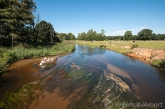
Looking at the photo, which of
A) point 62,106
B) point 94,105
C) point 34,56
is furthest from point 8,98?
point 34,56

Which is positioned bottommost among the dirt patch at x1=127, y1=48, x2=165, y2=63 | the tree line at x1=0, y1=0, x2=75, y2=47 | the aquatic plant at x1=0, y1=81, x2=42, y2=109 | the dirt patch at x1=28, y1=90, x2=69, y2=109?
the dirt patch at x1=28, y1=90, x2=69, y2=109

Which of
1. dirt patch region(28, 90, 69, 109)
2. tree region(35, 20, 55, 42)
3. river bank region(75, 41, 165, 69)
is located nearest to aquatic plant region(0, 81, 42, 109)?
dirt patch region(28, 90, 69, 109)

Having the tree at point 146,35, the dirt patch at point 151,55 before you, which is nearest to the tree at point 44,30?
the dirt patch at point 151,55

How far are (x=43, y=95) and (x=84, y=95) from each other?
2472mm

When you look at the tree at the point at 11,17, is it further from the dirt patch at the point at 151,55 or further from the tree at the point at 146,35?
the tree at the point at 146,35

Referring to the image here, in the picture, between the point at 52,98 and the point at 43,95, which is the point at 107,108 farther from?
the point at 43,95

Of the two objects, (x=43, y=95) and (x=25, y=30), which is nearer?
(x=43, y=95)

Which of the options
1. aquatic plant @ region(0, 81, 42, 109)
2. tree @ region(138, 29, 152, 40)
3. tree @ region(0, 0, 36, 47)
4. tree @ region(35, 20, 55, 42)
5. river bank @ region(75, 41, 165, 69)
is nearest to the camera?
aquatic plant @ region(0, 81, 42, 109)

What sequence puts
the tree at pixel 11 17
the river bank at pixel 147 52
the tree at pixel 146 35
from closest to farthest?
the river bank at pixel 147 52, the tree at pixel 11 17, the tree at pixel 146 35

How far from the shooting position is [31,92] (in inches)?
245

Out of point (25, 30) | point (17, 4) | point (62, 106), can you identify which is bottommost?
point (62, 106)

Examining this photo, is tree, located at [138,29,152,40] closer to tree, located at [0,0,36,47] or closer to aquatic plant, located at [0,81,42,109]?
tree, located at [0,0,36,47]

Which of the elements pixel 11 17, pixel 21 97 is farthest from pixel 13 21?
pixel 21 97

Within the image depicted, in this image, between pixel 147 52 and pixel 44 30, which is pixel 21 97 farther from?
pixel 44 30
